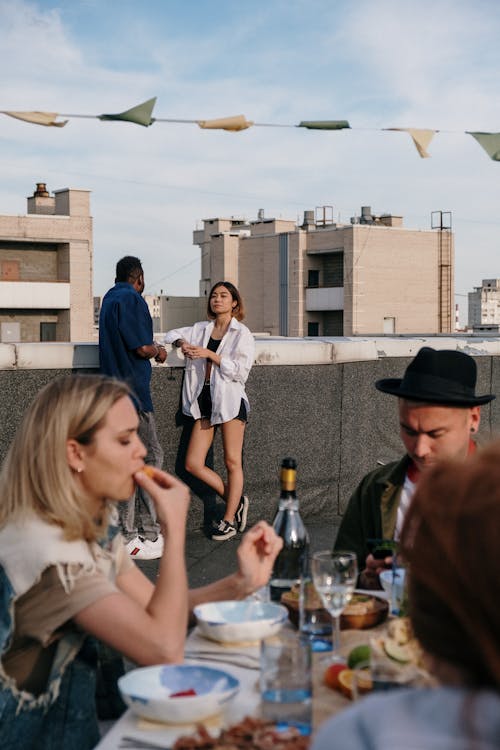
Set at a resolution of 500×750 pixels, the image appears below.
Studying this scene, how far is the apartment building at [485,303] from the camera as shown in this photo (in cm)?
13262

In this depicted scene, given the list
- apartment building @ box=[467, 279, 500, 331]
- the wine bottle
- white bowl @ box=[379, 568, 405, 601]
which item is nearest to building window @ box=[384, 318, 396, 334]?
apartment building @ box=[467, 279, 500, 331]

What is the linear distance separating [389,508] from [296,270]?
250 ft

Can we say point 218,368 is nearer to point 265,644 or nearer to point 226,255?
point 265,644

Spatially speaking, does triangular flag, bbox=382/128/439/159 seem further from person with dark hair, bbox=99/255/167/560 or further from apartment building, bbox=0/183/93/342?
apartment building, bbox=0/183/93/342

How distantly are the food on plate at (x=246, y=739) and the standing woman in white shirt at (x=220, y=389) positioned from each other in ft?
18.3

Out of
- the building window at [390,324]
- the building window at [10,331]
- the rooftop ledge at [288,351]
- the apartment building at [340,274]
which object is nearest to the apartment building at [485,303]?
the apartment building at [340,274]

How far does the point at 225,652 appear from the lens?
270 cm

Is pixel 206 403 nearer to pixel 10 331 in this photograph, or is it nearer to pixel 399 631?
pixel 399 631

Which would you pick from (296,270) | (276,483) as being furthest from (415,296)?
(276,483)

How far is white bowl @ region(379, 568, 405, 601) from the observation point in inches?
113

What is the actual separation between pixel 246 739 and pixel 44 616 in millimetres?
858

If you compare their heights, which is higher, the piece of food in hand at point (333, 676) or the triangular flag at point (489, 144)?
the triangular flag at point (489, 144)

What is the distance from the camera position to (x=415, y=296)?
270 ft

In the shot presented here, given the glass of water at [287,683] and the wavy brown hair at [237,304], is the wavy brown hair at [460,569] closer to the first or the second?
the glass of water at [287,683]
